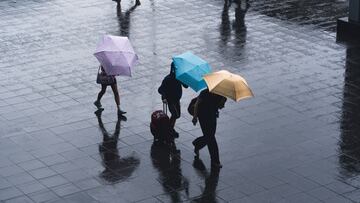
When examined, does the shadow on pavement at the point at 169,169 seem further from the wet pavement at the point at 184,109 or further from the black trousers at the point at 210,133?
the black trousers at the point at 210,133

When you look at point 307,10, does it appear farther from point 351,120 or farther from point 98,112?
point 98,112

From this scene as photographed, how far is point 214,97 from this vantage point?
13.8 m

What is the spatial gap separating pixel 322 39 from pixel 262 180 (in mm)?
8719

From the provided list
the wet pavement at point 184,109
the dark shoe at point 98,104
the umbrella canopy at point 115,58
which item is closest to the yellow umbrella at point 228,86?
the wet pavement at point 184,109

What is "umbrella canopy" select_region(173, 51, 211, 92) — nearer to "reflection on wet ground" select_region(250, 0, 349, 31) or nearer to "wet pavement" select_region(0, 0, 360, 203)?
"wet pavement" select_region(0, 0, 360, 203)

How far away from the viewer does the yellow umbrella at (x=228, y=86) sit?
13477 mm

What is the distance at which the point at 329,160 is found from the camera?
14.3 m

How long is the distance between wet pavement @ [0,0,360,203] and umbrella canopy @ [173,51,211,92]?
1.32 m

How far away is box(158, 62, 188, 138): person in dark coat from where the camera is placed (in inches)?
583

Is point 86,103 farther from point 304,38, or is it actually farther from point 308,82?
point 304,38

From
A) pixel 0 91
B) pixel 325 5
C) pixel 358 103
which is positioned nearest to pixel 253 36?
pixel 325 5

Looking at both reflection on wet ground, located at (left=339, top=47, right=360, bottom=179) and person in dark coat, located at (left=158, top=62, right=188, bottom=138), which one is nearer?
reflection on wet ground, located at (left=339, top=47, right=360, bottom=179)

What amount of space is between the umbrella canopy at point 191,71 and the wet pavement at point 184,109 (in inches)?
52.0

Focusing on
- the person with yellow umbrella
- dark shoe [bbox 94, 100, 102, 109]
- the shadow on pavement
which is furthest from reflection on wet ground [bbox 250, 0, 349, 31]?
the person with yellow umbrella
